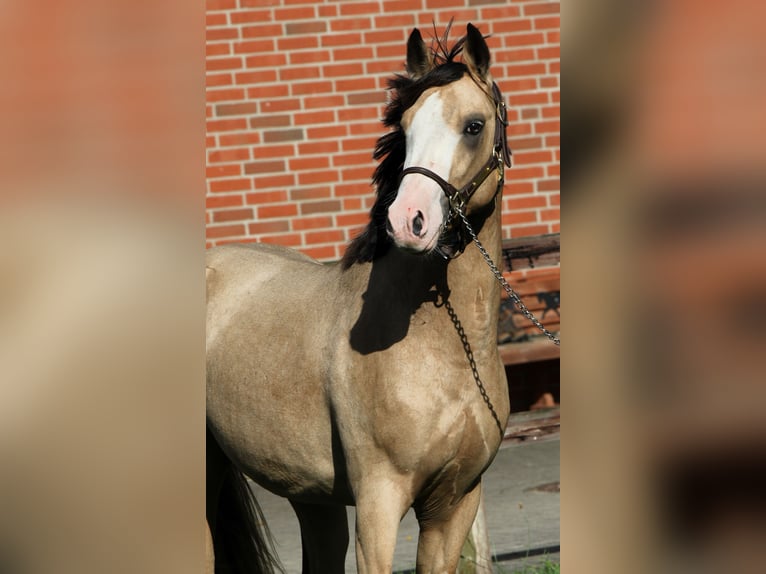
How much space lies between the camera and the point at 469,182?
9.43 ft

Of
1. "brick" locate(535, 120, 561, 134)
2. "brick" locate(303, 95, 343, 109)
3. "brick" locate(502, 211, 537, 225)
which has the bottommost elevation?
"brick" locate(502, 211, 537, 225)

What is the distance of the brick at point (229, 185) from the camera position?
278 inches

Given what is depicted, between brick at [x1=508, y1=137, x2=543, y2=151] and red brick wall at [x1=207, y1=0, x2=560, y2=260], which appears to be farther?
brick at [x1=508, y1=137, x2=543, y2=151]

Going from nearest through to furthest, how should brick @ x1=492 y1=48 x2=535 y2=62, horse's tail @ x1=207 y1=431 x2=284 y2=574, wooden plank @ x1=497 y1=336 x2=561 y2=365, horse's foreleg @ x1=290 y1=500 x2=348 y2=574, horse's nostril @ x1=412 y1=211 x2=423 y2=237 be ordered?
horse's nostril @ x1=412 y1=211 x2=423 y2=237 → horse's foreleg @ x1=290 y1=500 x2=348 y2=574 → horse's tail @ x1=207 y1=431 x2=284 y2=574 → wooden plank @ x1=497 y1=336 x2=561 y2=365 → brick @ x1=492 y1=48 x2=535 y2=62

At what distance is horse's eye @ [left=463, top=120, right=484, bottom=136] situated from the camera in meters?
2.87

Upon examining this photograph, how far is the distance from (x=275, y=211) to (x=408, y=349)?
4.13m

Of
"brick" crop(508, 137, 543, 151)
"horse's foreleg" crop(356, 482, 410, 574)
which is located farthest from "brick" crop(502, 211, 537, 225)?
"horse's foreleg" crop(356, 482, 410, 574)

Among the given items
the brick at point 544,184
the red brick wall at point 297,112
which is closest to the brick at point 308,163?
the red brick wall at point 297,112

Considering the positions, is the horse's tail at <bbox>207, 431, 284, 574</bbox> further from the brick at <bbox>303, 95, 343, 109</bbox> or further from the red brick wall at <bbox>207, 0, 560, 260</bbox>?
the brick at <bbox>303, 95, 343, 109</bbox>

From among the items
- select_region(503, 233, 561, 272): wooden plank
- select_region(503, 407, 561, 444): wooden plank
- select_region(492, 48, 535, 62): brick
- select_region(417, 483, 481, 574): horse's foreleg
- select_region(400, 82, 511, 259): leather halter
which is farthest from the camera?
select_region(492, 48, 535, 62): brick
